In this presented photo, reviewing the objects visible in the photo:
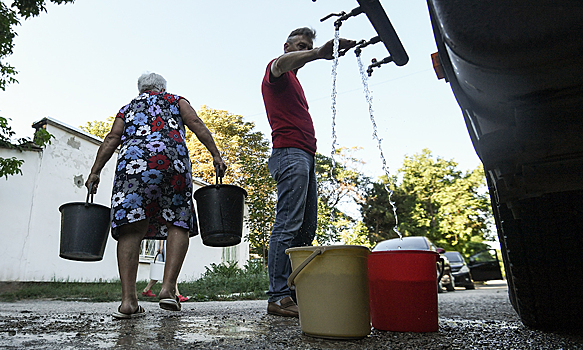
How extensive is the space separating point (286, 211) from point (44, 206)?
798cm

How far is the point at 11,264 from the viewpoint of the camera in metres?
8.01

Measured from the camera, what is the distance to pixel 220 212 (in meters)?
2.82

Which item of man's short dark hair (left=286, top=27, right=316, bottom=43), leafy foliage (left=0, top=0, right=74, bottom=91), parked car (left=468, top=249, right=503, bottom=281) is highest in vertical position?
leafy foliage (left=0, top=0, right=74, bottom=91)

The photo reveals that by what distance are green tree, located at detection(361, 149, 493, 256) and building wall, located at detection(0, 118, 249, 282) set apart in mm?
20466

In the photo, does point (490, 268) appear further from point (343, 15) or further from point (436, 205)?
point (436, 205)

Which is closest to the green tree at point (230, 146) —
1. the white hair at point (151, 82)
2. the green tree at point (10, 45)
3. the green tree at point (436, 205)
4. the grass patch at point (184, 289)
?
the grass patch at point (184, 289)

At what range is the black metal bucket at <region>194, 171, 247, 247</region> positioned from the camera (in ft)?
9.24

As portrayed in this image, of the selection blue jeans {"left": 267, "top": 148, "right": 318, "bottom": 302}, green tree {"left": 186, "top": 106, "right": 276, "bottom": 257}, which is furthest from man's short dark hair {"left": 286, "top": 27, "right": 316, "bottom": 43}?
green tree {"left": 186, "top": 106, "right": 276, "bottom": 257}

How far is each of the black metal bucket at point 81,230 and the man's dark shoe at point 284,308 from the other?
131 cm

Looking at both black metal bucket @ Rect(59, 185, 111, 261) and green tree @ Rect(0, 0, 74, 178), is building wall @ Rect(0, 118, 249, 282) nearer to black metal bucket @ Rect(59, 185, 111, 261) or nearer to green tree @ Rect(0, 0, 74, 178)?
green tree @ Rect(0, 0, 74, 178)

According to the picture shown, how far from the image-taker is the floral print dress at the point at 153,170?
2.50 m

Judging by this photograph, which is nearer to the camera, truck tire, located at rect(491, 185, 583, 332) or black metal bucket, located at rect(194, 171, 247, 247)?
truck tire, located at rect(491, 185, 583, 332)

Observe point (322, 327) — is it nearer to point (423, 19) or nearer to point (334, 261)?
point (334, 261)

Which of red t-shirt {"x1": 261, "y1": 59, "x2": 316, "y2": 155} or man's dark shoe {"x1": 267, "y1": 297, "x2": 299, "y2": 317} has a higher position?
red t-shirt {"x1": 261, "y1": 59, "x2": 316, "y2": 155}
